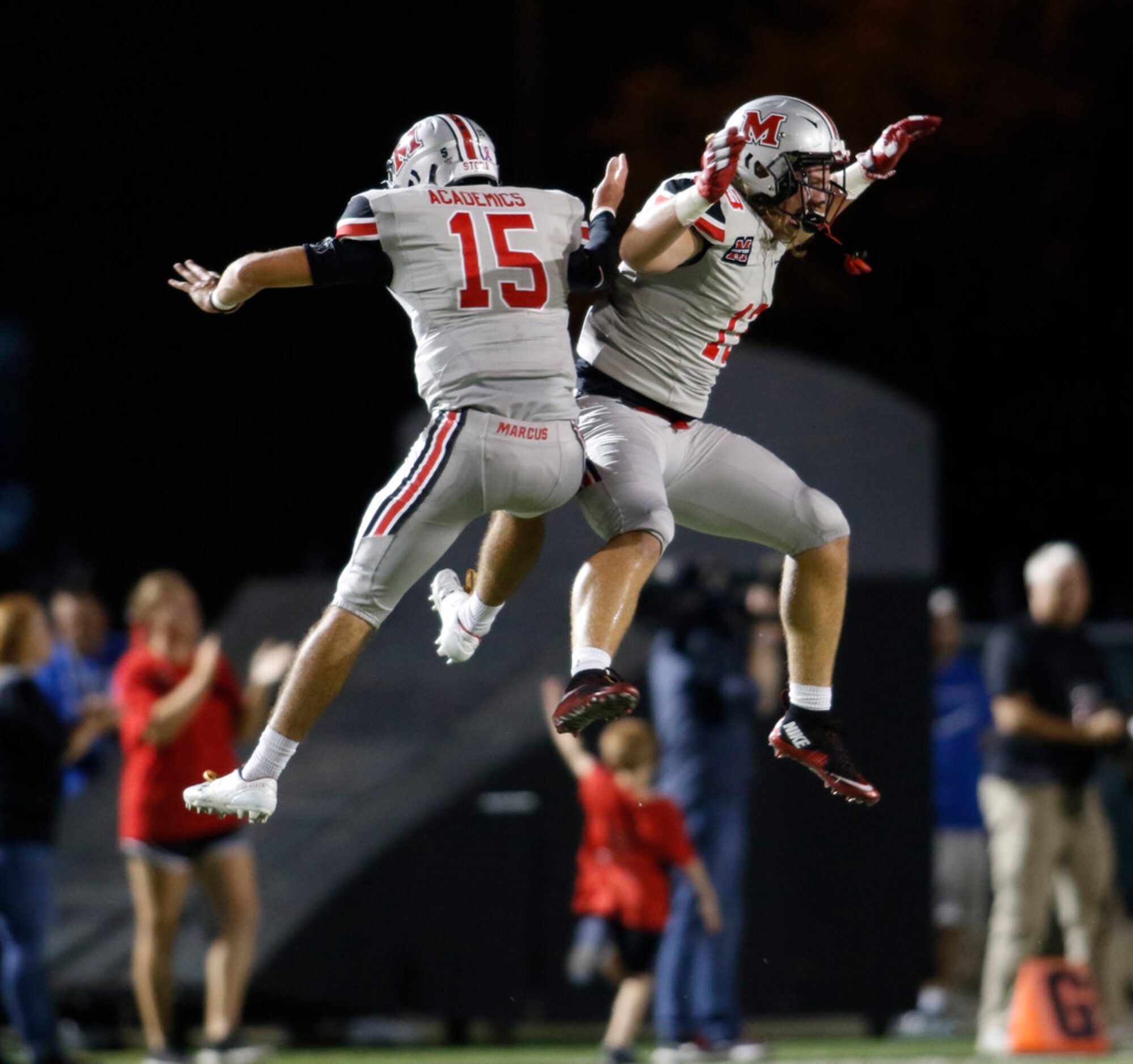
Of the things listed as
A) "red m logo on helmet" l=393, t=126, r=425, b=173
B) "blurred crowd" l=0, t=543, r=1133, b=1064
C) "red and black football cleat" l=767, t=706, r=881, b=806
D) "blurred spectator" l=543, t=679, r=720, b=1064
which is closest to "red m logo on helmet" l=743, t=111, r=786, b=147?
"red m logo on helmet" l=393, t=126, r=425, b=173

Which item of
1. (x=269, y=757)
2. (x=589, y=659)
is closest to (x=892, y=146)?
(x=589, y=659)

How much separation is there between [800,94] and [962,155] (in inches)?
53.4

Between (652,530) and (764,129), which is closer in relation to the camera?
(652,530)

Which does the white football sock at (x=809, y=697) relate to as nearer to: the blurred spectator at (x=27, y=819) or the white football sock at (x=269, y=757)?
the white football sock at (x=269, y=757)

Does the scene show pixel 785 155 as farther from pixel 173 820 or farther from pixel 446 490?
pixel 173 820

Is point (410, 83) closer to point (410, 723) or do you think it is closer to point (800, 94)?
point (410, 723)

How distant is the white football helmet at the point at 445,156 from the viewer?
4.41 metres

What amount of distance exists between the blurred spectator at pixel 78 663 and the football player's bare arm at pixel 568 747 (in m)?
1.88

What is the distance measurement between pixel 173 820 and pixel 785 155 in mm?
3552

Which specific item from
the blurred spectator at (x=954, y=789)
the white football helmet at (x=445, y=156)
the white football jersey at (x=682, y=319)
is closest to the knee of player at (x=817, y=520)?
→ the white football jersey at (x=682, y=319)

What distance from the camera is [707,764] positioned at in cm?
777

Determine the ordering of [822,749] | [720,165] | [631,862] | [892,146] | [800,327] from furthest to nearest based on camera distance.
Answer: [800,327]
[631,862]
[822,749]
[892,146]
[720,165]

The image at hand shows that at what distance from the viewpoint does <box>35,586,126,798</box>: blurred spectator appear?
28.3 ft

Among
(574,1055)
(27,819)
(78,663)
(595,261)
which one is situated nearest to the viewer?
(595,261)
